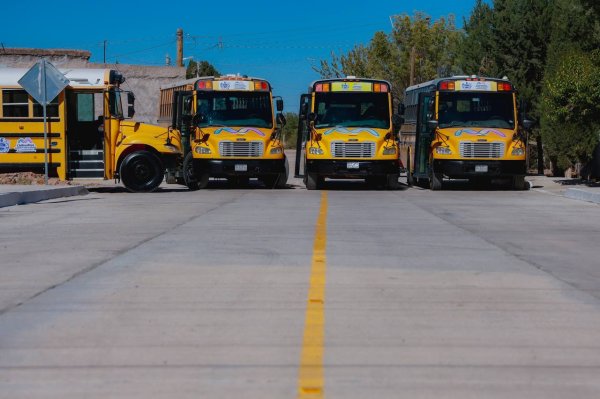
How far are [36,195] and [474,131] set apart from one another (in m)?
11.5

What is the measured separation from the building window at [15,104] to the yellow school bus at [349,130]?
23.7 feet

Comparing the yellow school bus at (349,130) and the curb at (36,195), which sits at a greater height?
the yellow school bus at (349,130)

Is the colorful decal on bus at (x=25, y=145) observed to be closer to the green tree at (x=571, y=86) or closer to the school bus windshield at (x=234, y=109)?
the school bus windshield at (x=234, y=109)

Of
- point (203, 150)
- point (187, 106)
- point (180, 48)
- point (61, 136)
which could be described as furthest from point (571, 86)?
point (180, 48)

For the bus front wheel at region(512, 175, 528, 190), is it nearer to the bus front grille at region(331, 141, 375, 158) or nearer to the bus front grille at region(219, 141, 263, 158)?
the bus front grille at region(331, 141, 375, 158)

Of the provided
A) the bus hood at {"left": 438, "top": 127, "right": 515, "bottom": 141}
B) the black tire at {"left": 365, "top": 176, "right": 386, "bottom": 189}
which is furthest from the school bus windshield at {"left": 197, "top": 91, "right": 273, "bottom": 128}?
the bus hood at {"left": 438, "top": 127, "right": 515, "bottom": 141}

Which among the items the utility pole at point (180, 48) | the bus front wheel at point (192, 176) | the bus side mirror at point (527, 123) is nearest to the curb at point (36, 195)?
the bus front wheel at point (192, 176)

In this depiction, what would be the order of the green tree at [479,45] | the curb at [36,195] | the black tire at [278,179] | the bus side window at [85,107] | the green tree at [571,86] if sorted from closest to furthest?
the curb at [36,195] → the bus side window at [85,107] → the green tree at [571,86] → the black tire at [278,179] → the green tree at [479,45]

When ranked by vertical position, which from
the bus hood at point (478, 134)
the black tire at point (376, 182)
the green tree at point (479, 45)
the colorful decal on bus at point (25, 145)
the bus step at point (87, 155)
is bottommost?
the black tire at point (376, 182)

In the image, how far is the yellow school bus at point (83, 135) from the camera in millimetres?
23328

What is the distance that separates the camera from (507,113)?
85.4ft

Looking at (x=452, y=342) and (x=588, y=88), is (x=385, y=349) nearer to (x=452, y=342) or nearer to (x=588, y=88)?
(x=452, y=342)

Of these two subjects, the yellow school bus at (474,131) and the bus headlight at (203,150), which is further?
the bus headlight at (203,150)

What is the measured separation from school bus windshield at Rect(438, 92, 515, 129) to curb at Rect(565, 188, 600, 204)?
2.83 metres
